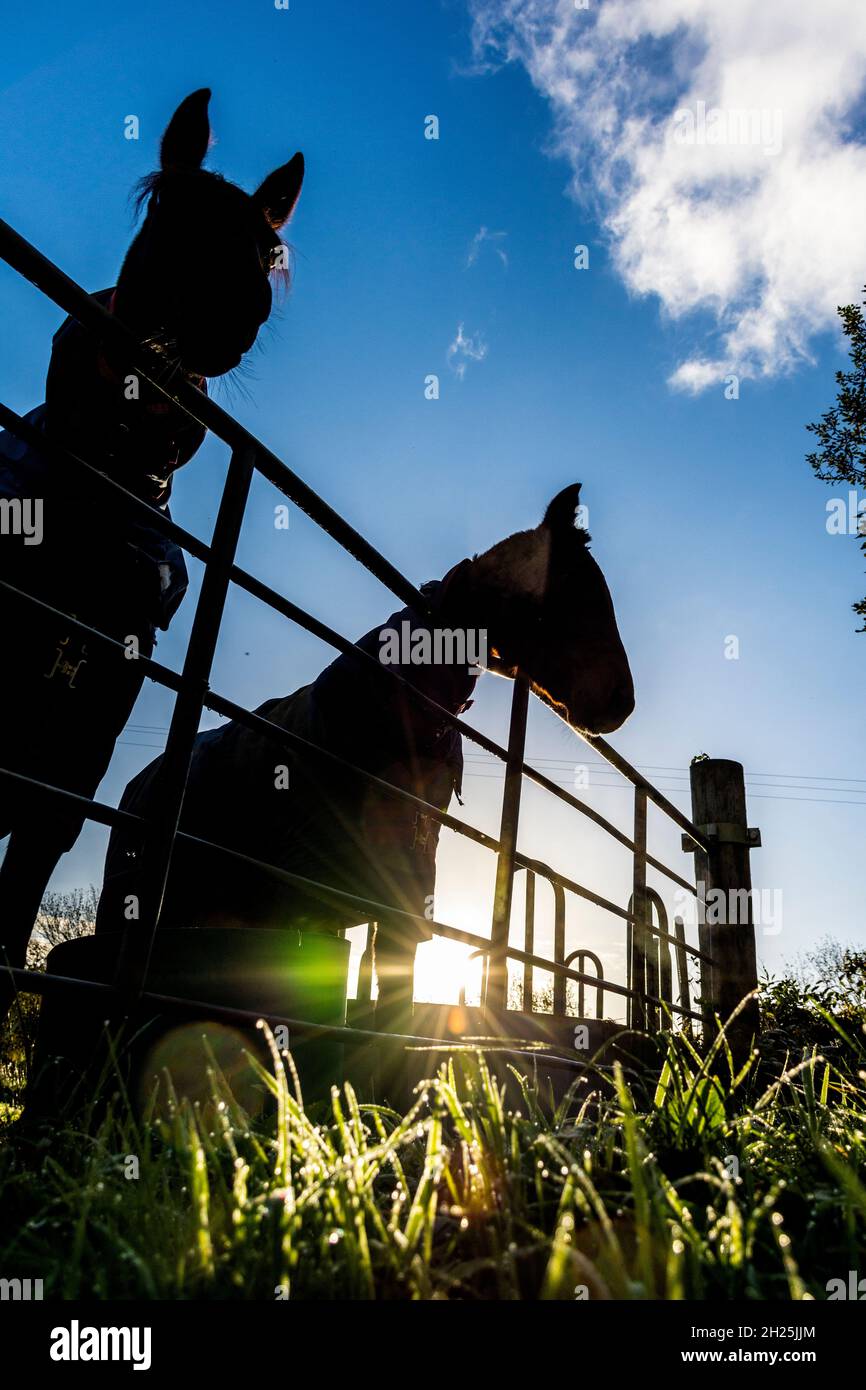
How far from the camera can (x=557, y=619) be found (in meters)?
3.63

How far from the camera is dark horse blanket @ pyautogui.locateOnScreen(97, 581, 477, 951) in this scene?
3.47 meters

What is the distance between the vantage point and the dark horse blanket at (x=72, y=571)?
2.01 m

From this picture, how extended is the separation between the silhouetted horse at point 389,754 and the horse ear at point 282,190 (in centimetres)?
138

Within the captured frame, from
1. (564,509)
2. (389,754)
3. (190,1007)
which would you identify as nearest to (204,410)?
(190,1007)

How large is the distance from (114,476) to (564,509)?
2.16m

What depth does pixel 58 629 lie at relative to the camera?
210 centimetres

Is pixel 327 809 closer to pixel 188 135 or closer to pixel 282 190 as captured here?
pixel 282 190

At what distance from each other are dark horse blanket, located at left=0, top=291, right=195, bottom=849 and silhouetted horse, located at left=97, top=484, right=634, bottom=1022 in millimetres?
1185

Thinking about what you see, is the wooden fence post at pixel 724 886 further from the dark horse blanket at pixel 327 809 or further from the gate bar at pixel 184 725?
the gate bar at pixel 184 725

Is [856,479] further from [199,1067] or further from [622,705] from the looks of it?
[199,1067]

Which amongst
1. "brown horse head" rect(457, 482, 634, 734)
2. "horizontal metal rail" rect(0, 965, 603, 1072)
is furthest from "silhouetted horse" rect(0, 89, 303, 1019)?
"brown horse head" rect(457, 482, 634, 734)

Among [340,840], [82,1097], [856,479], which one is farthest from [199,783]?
[856,479]

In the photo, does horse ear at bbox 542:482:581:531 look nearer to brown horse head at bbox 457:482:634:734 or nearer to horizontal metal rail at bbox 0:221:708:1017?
brown horse head at bbox 457:482:634:734
